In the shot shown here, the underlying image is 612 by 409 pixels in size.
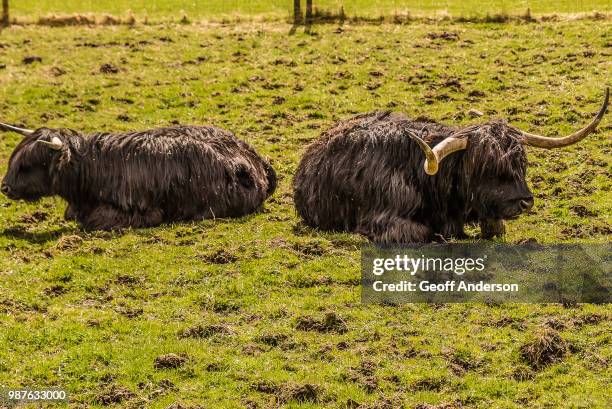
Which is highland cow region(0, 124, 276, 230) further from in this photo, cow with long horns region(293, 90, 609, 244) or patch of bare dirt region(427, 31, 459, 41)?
patch of bare dirt region(427, 31, 459, 41)

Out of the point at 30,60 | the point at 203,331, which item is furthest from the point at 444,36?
the point at 203,331

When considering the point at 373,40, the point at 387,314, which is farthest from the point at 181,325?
the point at 373,40

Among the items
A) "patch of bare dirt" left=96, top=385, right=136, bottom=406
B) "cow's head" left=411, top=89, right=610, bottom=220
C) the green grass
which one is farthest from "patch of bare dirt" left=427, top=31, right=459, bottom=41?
"patch of bare dirt" left=96, top=385, right=136, bottom=406

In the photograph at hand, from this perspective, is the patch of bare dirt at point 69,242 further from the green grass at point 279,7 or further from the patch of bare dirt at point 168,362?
the green grass at point 279,7

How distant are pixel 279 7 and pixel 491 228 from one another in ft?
45.3

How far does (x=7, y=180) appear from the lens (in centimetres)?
1281

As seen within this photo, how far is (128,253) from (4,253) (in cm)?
140

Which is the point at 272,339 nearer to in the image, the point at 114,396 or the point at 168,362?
the point at 168,362

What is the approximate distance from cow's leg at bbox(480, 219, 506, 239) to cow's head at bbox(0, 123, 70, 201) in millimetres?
5052

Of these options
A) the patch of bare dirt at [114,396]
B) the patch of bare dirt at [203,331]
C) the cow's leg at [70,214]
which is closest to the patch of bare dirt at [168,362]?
the patch of bare dirt at [114,396]

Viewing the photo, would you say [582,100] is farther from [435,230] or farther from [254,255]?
[254,255]

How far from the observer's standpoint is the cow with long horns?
10797mm

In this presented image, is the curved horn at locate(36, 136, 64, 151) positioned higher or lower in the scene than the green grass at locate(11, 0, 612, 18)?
lower

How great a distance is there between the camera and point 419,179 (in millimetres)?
11227
